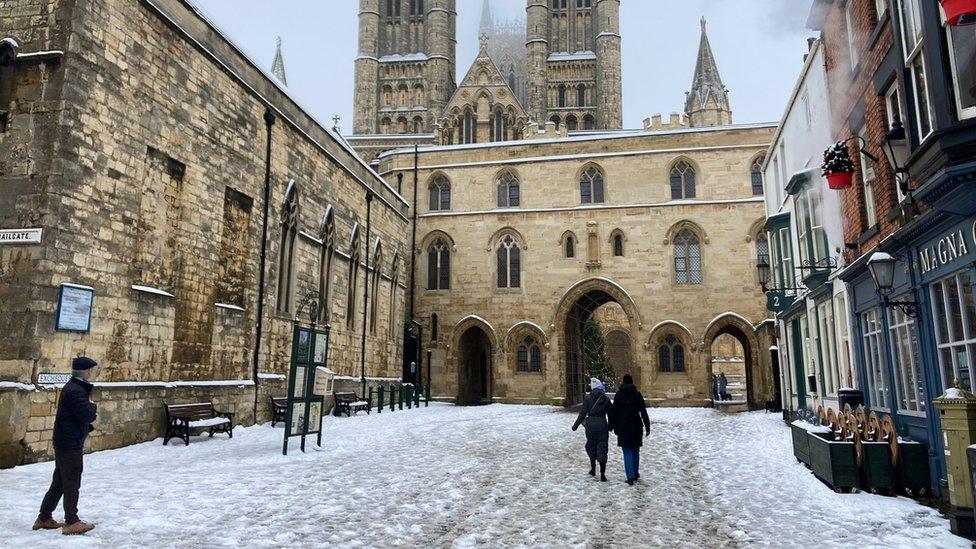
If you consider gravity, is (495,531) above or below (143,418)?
below

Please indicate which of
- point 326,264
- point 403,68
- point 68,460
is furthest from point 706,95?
point 68,460

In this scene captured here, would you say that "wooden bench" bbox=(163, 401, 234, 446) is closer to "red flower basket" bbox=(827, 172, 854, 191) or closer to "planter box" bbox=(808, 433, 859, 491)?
"planter box" bbox=(808, 433, 859, 491)

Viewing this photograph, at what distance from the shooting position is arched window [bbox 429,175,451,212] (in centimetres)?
3008

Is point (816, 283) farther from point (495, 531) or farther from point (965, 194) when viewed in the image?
point (495, 531)

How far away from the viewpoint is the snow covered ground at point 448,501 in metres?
5.65

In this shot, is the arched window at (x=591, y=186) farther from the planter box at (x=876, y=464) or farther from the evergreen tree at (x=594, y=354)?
the planter box at (x=876, y=464)

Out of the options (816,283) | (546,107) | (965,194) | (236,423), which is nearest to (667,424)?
(816,283)

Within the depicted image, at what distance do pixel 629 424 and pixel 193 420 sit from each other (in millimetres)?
7634

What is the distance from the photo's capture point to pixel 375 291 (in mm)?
23625

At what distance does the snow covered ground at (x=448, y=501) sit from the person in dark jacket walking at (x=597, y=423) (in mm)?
384

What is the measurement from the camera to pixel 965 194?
5914mm

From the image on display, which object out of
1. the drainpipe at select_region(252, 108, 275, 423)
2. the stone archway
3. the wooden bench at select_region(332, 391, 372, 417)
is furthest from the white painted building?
the wooden bench at select_region(332, 391, 372, 417)

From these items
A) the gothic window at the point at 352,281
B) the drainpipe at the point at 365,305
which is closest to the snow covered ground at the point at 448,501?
the gothic window at the point at 352,281

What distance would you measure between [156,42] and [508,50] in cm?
6871
